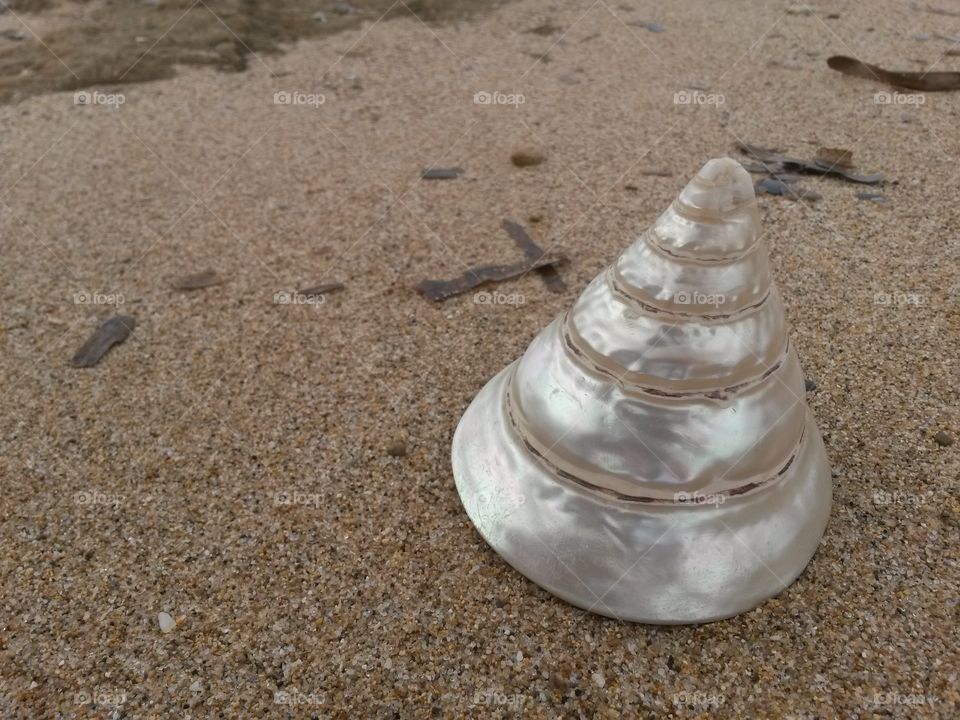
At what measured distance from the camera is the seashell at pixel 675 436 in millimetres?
1584

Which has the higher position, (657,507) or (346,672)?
(657,507)

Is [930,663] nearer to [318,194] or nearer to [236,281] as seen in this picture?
[236,281]

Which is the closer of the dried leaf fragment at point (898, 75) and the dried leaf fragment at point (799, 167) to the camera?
the dried leaf fragment at point (799, 167)

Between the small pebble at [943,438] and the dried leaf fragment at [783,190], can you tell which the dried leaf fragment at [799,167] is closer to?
the dried leaf fragment at [783,190]

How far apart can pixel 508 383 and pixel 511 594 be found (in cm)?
57

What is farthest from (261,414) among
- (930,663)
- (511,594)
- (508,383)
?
(930,663)

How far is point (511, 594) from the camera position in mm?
1850

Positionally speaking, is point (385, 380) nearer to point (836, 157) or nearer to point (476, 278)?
point (476, 278)

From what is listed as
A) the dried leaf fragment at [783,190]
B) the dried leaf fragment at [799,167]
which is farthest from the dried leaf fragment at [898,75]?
the dried leaf fragment at [783,190]

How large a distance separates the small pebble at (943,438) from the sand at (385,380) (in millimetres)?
16

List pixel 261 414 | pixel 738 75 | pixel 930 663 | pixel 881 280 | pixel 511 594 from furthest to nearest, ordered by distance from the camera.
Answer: pixel 738 75, pixel 881 280, pixel 261 414, pixel 511 594, pixel 930 663

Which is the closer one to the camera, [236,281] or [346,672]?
[346,672]

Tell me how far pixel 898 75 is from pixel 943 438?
3.42 meters

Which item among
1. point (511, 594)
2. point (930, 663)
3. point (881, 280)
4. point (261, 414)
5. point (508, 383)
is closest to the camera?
point (930, 663)
